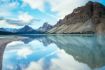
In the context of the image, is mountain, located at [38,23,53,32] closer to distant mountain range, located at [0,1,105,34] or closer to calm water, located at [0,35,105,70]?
distant mountain range, located at [0,1,105,34]

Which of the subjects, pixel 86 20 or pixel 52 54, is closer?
pixel 52 54

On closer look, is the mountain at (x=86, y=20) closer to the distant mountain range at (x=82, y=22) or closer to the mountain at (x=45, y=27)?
the distant mountain range at (x=82, y=22)

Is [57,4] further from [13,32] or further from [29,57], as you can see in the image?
[29,57]

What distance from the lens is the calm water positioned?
245 inches

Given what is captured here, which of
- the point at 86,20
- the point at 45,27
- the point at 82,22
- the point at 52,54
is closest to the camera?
the point at 52,54

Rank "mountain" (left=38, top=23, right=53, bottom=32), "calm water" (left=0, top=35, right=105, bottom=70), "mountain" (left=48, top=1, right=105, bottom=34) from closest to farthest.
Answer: "calm water" (left=0, top=35, right=105, bottom=70) → "mountain" (left=38, top=23, right=53, bottom=32) → "mountain" (left=48, top=1, right=105, bottom=34)

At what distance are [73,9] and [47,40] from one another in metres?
1.62

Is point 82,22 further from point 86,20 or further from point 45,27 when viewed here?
point 45,27

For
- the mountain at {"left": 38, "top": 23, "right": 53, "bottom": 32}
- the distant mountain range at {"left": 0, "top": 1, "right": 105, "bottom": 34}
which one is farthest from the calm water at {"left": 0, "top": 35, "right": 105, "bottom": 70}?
the mountain at {"left": 38, "top": 23, "right": 53, "bottom": 32}

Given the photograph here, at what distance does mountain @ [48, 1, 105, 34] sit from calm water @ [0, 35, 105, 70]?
0.30 metres

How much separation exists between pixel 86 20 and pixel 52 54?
315 centimetres

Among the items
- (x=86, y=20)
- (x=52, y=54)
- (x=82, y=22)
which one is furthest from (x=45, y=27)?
(x=82, y=22)

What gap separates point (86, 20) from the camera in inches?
403

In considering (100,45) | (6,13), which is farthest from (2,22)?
(100,45)
